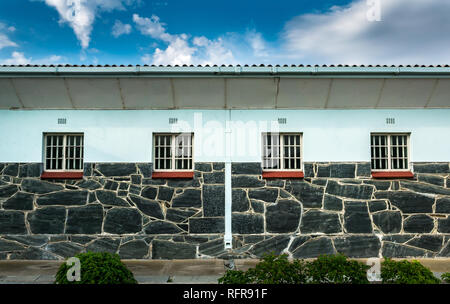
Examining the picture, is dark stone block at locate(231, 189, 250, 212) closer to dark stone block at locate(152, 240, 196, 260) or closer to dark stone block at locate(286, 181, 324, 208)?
dark stone block at locate(286, 181, 324, 208)

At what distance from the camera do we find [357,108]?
7.80 metres

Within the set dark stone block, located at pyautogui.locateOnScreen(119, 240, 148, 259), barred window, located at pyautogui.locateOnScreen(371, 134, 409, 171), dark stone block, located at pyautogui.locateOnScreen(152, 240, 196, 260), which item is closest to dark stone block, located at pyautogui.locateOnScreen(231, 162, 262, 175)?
dark stone block, located at pyautogui.locateOnScreen(152, 240, 196, 260)

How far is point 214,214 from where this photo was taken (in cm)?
763

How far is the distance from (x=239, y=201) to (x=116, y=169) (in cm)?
295

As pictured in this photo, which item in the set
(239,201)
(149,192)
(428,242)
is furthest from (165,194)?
(428,242)

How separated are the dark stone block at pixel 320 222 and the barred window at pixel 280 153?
114cm

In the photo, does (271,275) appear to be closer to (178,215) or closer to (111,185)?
(178,215)

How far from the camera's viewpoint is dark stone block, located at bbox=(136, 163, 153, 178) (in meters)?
7.68

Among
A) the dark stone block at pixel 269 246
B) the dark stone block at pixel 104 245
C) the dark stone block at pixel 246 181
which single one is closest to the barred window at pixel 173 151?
the dark stone block at pixel 246 181

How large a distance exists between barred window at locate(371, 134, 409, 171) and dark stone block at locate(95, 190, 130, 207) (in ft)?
19.5
